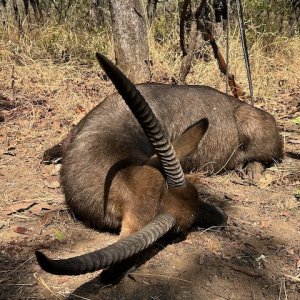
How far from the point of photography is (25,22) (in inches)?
409

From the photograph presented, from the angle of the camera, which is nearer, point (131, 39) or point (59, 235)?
point (59, 235)

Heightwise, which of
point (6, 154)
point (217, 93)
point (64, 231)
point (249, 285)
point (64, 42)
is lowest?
point (249, 285)

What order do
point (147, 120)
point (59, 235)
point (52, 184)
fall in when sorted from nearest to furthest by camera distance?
1. point (147, 120)
2. point (59, 235)
3. point (52, 184)

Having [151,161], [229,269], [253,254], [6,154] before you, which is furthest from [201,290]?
[6,154]

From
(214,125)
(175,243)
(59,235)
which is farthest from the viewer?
(214,125)

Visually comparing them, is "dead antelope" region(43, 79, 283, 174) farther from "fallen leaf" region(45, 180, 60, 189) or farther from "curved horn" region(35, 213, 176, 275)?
"curved horn" region(35, 213, 176, 275)

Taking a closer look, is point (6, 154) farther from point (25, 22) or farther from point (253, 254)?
point (25, 22)

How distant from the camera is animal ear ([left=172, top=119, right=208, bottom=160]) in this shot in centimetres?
366

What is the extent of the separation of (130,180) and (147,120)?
0.90 metres

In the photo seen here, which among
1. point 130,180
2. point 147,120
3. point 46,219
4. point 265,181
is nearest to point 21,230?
point 46,219

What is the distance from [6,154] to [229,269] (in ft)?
10.9

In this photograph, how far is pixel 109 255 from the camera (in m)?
2.71

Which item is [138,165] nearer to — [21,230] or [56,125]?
[21,230]

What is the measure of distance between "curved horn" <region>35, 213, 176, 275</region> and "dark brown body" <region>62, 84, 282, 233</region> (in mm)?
218
